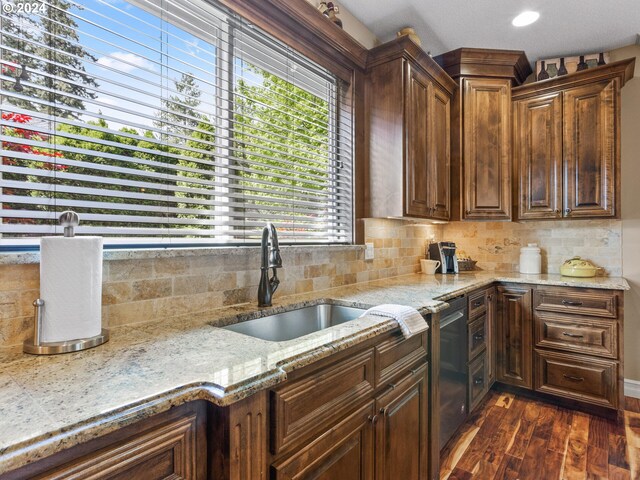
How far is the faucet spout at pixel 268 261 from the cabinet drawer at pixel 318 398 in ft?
1.85

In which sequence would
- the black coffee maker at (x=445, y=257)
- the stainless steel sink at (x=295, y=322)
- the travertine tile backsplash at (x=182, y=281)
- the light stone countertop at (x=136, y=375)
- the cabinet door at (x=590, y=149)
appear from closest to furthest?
the light stone countertop at (x=136, y=375) → the travertine tile backsplash at (x=182, y=281) → the stainless steel sink at (x=295, y=322) → the cabinet door at (x=590, y=149) → the black coffee maker at (x=445, y=257)

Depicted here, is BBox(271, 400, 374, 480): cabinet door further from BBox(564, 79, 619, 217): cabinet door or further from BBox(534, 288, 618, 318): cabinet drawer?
BBox(564, 79, 619, 217): cabinet door

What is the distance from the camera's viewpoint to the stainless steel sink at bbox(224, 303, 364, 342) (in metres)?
1.54

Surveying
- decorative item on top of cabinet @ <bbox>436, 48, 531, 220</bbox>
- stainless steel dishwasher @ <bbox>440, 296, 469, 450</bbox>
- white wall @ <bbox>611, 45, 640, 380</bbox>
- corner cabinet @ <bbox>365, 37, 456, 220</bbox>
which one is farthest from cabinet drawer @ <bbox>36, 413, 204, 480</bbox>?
white wall @ <bbox>611, 45, 640, 380</bbox>

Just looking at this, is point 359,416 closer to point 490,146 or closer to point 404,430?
point 404,430

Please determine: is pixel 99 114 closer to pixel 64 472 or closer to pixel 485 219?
pixel 64 472

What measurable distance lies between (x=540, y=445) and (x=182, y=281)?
2353 mm

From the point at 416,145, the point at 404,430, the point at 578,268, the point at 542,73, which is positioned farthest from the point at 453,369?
the point at 542,73

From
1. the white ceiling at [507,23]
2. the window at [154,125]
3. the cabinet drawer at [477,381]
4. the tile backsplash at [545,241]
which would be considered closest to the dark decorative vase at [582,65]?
the white ceiling at [507,23]

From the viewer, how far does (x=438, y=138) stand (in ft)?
9.27

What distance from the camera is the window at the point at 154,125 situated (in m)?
1.08

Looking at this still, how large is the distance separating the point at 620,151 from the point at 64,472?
3.67 m

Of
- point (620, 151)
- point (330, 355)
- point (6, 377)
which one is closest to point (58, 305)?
point (6, 377)

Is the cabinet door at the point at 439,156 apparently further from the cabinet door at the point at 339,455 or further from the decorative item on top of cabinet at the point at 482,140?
the cabinet door at the point at 339,455
